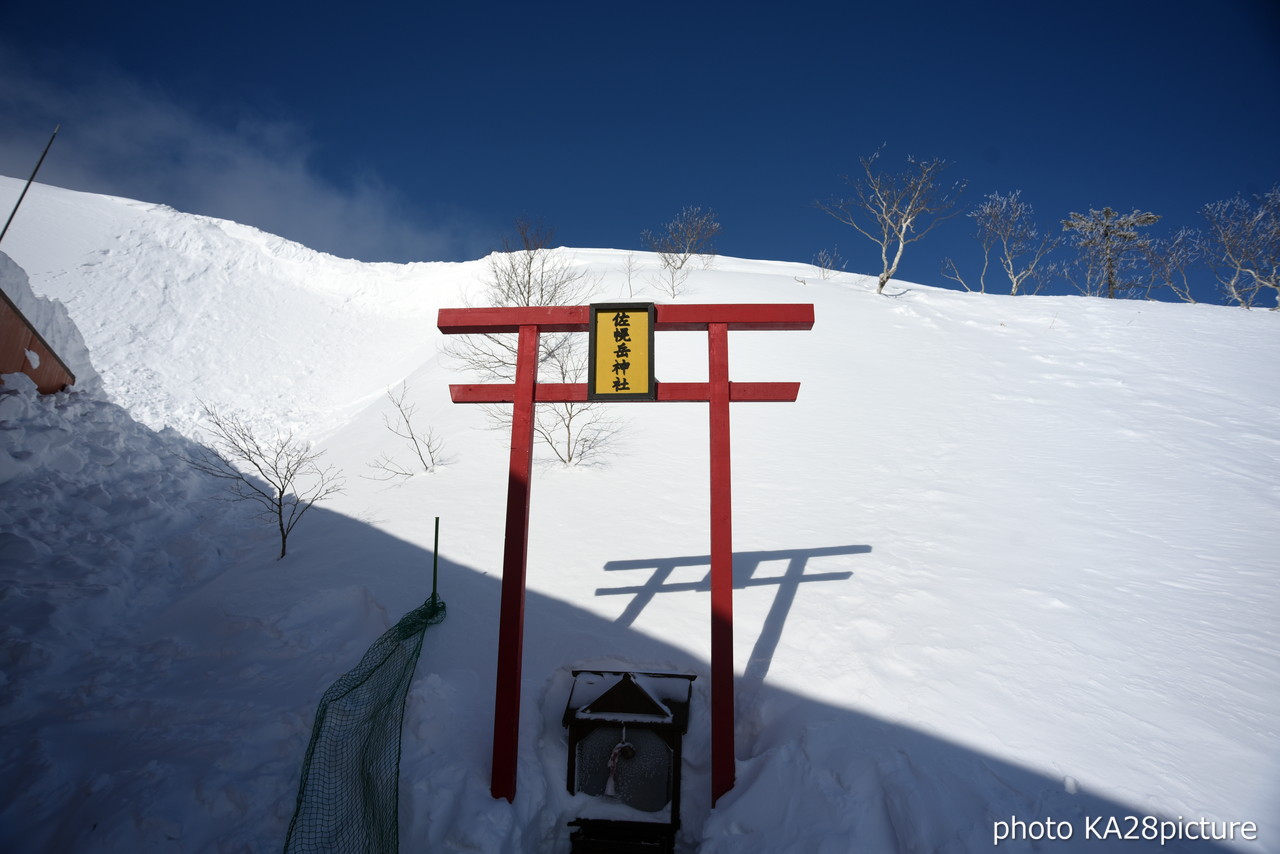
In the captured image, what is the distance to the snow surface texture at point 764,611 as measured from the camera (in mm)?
3836

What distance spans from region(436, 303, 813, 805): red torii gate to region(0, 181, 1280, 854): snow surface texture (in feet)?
1.36

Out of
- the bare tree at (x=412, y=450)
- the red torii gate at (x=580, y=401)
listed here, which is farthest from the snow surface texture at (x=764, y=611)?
the red torii gate at (x=580, y=401)

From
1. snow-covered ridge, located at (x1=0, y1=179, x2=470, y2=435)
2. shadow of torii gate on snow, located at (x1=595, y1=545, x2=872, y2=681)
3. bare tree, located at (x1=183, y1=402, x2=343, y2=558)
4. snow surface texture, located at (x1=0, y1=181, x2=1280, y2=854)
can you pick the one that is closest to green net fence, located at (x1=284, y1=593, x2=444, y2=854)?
snow surface texture, located at (x1=0, y1=181, x2=1280, y2=854)

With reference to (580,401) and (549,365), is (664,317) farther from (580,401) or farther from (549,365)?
(549,365)

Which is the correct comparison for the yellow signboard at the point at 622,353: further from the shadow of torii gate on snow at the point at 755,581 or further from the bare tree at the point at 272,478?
the bare tree at the point at 272,478

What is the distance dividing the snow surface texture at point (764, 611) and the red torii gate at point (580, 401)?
0.42 metres

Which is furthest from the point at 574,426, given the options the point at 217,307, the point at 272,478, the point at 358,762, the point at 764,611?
the point at 217,307

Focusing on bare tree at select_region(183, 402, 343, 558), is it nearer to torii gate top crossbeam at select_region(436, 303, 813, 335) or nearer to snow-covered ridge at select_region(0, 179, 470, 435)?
snow-covered ridge at select_region(0, 179, 470, 435)

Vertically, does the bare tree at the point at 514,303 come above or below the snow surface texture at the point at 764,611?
above

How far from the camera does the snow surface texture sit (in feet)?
12.6

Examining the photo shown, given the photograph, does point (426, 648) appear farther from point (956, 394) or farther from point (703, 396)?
point (956, 394)

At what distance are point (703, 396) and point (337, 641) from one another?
4.57 meters

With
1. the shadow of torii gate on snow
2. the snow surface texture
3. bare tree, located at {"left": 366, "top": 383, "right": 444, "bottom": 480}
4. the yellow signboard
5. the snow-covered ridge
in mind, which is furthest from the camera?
the snow-covered ridge

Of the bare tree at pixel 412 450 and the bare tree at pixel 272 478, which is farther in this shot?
the bare tree at pixel 412 450
